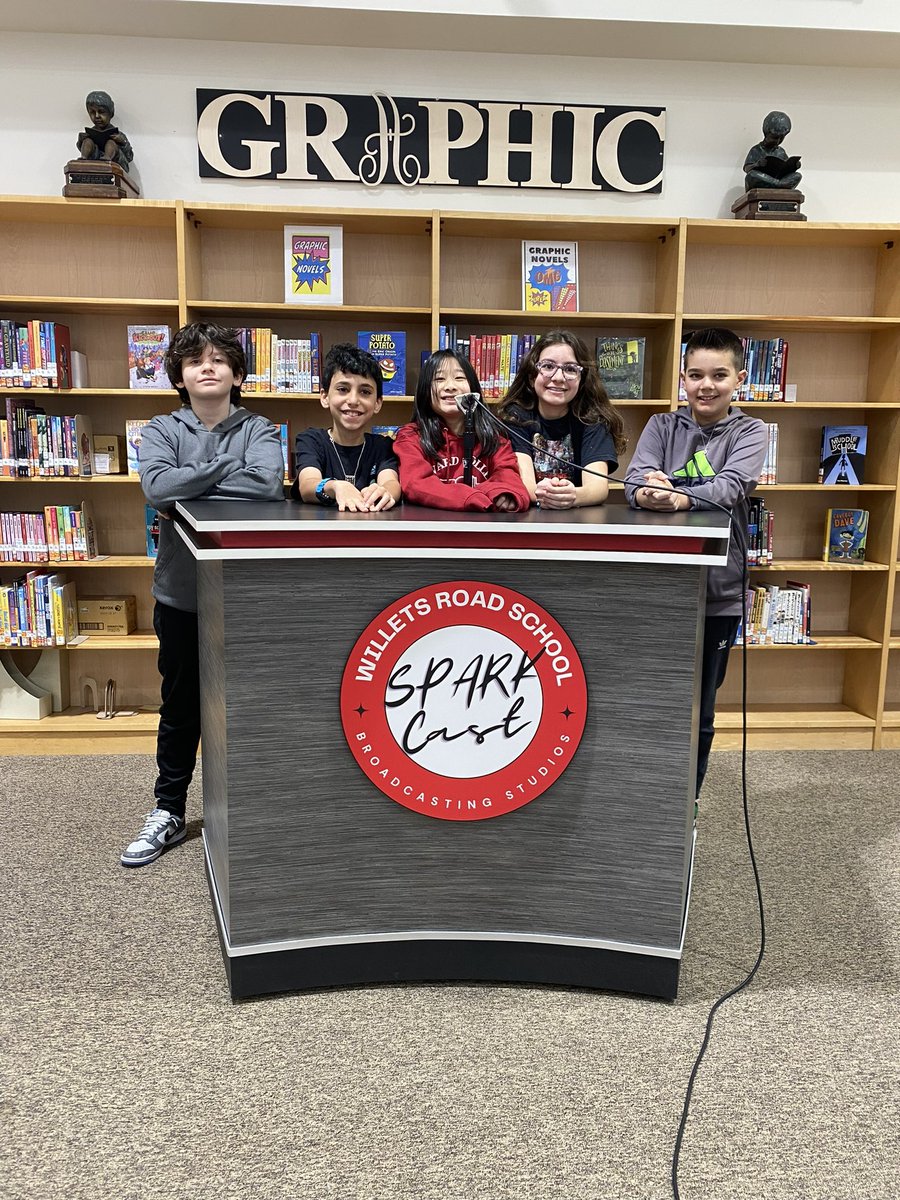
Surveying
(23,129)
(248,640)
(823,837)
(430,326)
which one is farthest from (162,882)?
(23,129)

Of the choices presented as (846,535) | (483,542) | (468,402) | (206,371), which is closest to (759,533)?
(846,535)

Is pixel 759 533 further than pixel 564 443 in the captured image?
Yes

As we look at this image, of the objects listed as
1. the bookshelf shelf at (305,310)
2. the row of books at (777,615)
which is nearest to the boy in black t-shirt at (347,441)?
the bookshelf shelf at (305,310)

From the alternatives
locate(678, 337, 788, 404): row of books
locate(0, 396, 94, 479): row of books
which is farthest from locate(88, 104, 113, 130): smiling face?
locate(678, 337, 788, 404): row of books

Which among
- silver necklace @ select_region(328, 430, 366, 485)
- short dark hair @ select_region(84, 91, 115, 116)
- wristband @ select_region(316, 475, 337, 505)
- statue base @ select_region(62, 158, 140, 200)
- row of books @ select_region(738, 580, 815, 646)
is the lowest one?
row of books @ select_region(738, 580, 815, 646)

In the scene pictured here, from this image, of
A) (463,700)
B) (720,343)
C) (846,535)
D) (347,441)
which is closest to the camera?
(463,700)

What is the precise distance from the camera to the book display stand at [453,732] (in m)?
1.73

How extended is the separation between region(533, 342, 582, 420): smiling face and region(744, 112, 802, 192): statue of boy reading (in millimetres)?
1863

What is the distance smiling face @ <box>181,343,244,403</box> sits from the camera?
2324 mm

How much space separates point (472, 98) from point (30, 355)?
2177mm

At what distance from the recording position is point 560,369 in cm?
236

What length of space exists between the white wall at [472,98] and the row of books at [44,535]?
1.41 metres

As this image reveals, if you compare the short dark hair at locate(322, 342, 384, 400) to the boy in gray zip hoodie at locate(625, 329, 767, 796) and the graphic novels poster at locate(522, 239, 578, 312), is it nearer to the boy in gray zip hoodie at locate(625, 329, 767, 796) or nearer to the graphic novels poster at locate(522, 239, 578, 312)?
the boy in gray zip hoodie at locate(625, 329, 767, 796)

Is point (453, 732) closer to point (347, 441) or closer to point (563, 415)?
point (347, 441)
